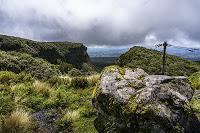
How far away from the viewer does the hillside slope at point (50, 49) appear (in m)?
98.5

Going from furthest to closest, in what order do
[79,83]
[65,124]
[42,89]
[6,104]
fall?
1. [79,83]
2. [42,89]
3. [6,104]
4. [65,124]

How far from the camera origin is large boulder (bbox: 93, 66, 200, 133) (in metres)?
10.0

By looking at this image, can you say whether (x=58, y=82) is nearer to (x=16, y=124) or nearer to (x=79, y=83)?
(x=79, y=83)

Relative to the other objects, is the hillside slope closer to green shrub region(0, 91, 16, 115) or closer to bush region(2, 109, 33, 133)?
green shrub region(0, 91, 16, 115)

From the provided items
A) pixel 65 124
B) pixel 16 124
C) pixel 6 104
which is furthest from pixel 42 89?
pixel 16 124

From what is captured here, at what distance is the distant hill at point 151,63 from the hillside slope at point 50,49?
52.6 metres

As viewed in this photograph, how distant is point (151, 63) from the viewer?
3400 centimetres

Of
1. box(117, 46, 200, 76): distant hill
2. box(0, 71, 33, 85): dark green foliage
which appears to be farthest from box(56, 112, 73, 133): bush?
box(117, 46, 200, 76): distant hill

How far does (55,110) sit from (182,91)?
5163mm

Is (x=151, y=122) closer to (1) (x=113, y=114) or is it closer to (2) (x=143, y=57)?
(1) (x=113, y=114)

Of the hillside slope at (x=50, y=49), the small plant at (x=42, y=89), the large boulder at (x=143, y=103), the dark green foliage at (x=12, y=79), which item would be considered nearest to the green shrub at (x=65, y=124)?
the large boulder at (x=143, y=103)

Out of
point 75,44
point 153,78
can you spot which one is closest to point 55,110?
point 153,78

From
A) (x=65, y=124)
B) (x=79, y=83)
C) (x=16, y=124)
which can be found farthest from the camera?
(x=79, y=83)

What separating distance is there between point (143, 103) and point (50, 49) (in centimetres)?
12396
